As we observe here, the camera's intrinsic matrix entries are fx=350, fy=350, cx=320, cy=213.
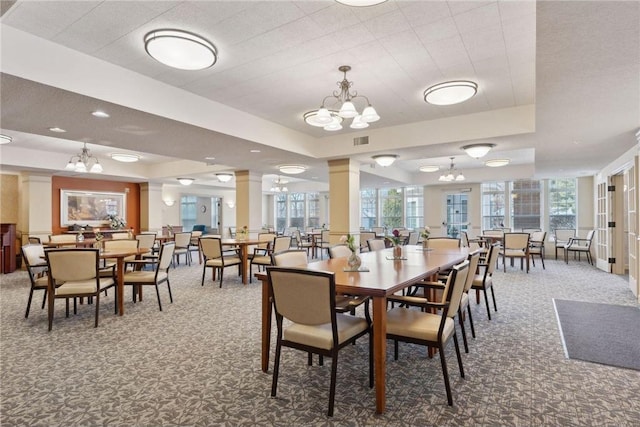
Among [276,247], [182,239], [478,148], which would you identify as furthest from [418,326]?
[182,239]

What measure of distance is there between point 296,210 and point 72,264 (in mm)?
12440

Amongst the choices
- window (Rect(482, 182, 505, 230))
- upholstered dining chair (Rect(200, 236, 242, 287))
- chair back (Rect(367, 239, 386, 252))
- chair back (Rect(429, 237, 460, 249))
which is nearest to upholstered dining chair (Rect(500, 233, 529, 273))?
chair back (Rect(429, 237, 460, 249))

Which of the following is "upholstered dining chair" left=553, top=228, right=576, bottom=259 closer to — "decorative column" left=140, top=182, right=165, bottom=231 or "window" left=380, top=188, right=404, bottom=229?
"window" left=380, top=188, right=404, bottom=229

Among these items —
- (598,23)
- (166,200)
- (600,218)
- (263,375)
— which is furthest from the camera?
(166,200)

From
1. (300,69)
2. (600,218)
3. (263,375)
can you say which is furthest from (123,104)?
(600,218)

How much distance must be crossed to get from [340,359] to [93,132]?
14.3ft

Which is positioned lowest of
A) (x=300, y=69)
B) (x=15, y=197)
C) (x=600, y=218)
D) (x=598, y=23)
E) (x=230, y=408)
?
(x=230, y=408)

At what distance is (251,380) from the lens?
2.59 metres

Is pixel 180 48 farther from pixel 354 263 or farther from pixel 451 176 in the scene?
pixel 451 176

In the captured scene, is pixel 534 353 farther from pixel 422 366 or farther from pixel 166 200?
Answer: pixel 166 200

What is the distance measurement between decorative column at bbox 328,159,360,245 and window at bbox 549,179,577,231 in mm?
7130

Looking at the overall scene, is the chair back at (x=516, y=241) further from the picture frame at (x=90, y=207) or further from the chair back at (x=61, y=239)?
the picture frame at (x=90, y=207)

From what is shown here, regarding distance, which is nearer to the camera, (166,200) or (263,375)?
(263,375)

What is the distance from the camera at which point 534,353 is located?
10.1ft
